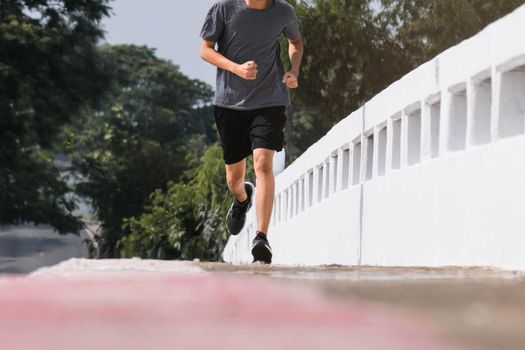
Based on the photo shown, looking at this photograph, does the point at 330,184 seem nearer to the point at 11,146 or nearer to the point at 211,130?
the point at 11,146

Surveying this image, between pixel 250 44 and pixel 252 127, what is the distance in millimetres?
667

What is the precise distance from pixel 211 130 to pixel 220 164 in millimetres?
44731

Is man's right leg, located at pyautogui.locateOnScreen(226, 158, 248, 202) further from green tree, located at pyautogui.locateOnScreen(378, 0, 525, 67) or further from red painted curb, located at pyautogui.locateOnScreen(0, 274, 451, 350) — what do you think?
green tree, located at pyautogui.locateOnScreen(378, 0, 525, 67)

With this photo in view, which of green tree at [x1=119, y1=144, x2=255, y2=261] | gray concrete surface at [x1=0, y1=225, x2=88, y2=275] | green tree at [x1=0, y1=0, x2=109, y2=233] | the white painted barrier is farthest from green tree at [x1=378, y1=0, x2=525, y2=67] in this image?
the white painted barrier

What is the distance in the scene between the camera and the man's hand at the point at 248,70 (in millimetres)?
7750

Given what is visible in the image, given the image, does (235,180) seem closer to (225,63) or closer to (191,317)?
(225,63)

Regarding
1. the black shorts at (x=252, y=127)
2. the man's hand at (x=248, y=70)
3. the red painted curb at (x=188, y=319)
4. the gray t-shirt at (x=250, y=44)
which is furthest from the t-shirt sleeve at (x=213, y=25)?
the red painted curb at (x=188, y=319)

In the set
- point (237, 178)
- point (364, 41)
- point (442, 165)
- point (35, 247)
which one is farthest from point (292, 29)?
point (35, 247)

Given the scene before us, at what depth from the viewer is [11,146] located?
41.6 metres

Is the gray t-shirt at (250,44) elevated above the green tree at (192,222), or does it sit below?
below

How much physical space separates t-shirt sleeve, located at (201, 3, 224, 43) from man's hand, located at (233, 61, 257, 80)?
32 cm

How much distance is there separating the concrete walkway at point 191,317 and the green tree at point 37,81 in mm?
36955

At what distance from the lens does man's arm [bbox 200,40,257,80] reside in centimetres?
776

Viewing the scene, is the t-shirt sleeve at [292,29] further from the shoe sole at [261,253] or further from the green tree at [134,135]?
the green tree at [134,135]
